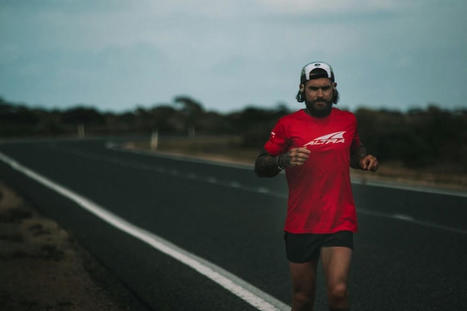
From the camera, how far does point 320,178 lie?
3.14m

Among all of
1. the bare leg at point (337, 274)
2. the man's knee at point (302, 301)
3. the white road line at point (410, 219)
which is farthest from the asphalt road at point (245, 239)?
the bare leg at point (337, 274)

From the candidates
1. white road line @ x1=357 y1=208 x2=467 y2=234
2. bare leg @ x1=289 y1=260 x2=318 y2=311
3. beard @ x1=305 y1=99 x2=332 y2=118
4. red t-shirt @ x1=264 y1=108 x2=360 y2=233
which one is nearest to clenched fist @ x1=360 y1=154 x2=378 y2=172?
red t-shirt @ x1=264 y1=108 x2=360 y2=233

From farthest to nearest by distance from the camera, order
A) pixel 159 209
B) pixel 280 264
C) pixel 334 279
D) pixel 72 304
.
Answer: pixel 159 209
pixel 280 264
pixel 72 304
pixel 334 279

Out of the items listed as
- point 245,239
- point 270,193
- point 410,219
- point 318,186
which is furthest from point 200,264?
point 270,193

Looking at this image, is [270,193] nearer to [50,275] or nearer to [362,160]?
[50,275]

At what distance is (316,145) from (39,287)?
3.30 meters

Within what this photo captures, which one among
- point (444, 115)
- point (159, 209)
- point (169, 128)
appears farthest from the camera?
point (169, 128)

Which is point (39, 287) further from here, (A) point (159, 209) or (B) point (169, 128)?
(B) point (169, 128)

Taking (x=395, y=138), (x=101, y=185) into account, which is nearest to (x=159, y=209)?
(x=101, y=185)

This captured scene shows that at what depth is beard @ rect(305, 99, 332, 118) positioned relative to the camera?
10.4 feet

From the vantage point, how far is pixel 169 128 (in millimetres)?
74188

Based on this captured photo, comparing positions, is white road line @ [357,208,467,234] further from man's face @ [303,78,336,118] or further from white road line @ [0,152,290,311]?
man's face @ [303,78,336,118]

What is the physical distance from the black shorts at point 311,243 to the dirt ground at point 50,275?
1941mm

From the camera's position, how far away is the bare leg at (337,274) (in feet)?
10.0
